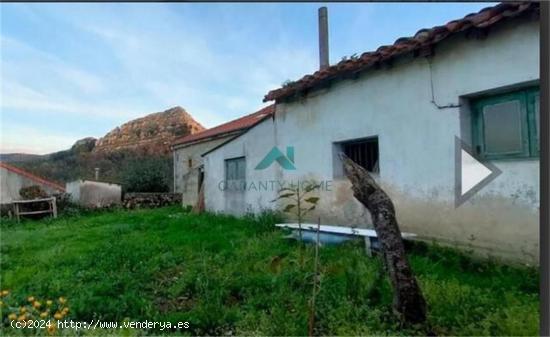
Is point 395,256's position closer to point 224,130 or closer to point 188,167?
point 224,130

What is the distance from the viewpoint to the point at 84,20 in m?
2.19

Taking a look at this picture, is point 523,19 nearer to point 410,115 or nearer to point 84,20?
point 410,115

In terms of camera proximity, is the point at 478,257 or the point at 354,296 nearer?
the point at 354,296

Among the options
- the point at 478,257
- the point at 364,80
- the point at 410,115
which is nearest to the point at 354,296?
the point at 478,257

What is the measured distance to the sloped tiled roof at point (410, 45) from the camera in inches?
134

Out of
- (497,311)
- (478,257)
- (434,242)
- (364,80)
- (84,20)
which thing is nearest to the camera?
(84,20)

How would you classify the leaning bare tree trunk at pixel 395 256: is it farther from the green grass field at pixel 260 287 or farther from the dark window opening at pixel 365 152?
the dark window opening at pixel 365 152

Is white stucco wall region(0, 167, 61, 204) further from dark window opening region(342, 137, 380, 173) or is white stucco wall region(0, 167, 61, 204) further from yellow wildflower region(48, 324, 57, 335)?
yellow wildflower region(48, 324, 57, 335)

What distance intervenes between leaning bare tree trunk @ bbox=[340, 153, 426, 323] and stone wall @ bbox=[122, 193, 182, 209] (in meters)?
11.9

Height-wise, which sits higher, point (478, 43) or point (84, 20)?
point (478, 43)

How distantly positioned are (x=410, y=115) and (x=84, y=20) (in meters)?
3.93

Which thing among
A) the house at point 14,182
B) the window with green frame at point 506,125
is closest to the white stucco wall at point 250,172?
the window with green frame at point 506,125

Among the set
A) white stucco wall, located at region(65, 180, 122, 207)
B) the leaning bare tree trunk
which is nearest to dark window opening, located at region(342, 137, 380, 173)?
the leaning bare tree trunk

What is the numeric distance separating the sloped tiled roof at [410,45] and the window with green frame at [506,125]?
0.79 meters
